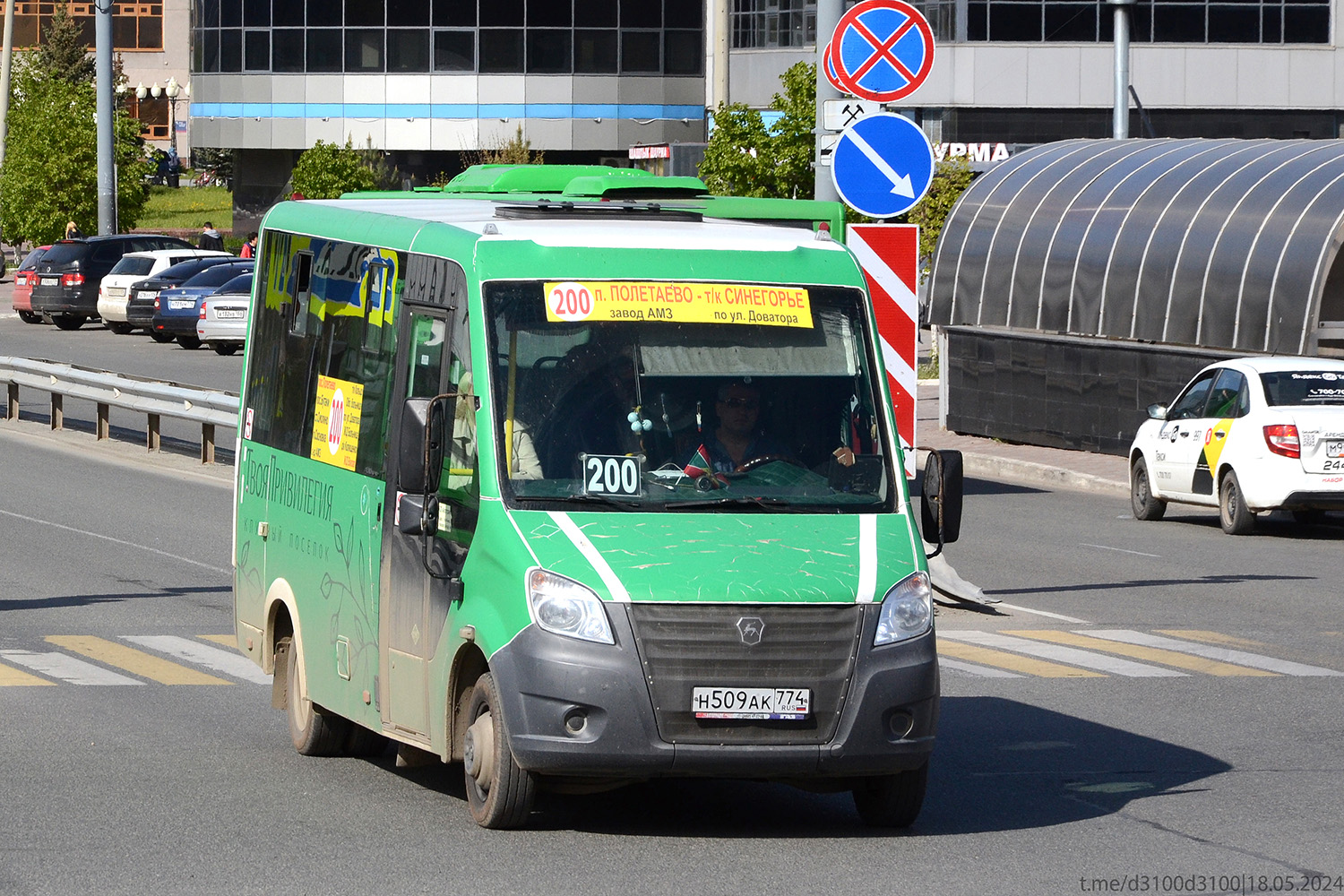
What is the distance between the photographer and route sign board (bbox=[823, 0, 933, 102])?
15.2m

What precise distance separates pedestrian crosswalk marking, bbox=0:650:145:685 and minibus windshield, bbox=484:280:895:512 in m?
4.32

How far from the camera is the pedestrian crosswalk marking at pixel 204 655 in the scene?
11.8 metres

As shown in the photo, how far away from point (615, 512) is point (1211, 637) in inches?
274

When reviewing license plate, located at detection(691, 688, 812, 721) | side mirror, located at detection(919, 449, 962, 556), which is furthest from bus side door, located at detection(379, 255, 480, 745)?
side mirror, located at detection(919, 449, 962, 556)

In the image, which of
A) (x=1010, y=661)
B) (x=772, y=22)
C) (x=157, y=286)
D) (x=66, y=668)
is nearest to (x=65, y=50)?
(x=772, y=22)

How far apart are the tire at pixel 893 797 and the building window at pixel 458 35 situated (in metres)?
77.5

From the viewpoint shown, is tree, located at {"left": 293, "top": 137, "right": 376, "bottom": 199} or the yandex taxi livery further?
tree, located at {"left": 293, "top": 137, "right": 376, "bottom": 199}

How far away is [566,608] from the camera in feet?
23.9

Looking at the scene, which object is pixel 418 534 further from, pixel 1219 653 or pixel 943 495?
pixel 1219 653

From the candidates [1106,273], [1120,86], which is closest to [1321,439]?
[1106,273]

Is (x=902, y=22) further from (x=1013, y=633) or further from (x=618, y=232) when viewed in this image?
(x=618, y=232)

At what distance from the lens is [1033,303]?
29.4 m

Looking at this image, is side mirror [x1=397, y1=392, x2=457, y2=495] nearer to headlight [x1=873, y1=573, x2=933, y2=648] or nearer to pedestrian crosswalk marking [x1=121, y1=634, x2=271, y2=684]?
headlight [x1=873, y1=573, x2=933, y2=648]

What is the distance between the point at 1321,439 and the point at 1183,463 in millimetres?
1711
